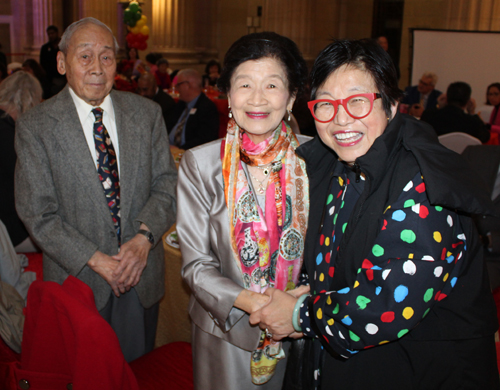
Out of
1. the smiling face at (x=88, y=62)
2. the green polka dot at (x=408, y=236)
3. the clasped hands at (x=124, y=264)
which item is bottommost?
the clasped hands at (x=124, y=264)

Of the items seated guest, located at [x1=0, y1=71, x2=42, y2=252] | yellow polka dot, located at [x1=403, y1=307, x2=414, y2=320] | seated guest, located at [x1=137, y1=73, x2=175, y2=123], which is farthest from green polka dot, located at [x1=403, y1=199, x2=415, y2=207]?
seated guest, located at [x1=137, y1=73, x2=175, y2=123]

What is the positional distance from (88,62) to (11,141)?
1793mm

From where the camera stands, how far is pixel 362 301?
1199 millimetres

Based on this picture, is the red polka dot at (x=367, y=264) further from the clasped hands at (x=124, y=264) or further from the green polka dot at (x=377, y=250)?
the clasped hands at (x=124, y=264)

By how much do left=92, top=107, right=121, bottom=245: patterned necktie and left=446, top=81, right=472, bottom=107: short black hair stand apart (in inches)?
184

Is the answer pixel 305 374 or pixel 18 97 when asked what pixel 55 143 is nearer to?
pixel 305 374

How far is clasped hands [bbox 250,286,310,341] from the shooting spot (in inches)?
56.9

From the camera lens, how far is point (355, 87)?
129 cm

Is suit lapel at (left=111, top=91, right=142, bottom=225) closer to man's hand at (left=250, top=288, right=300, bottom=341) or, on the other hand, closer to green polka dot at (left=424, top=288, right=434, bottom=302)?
man's hand at (left=250, top=288, right=300, bottom=341)

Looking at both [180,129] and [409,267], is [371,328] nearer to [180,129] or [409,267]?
[409,267]

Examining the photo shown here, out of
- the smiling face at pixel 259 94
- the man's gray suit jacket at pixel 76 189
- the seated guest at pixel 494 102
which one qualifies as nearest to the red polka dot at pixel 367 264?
the smiling face at pixel 259 94

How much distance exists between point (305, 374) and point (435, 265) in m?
0.69

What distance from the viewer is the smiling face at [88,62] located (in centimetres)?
189

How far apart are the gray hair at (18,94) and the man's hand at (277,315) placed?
2912mm
